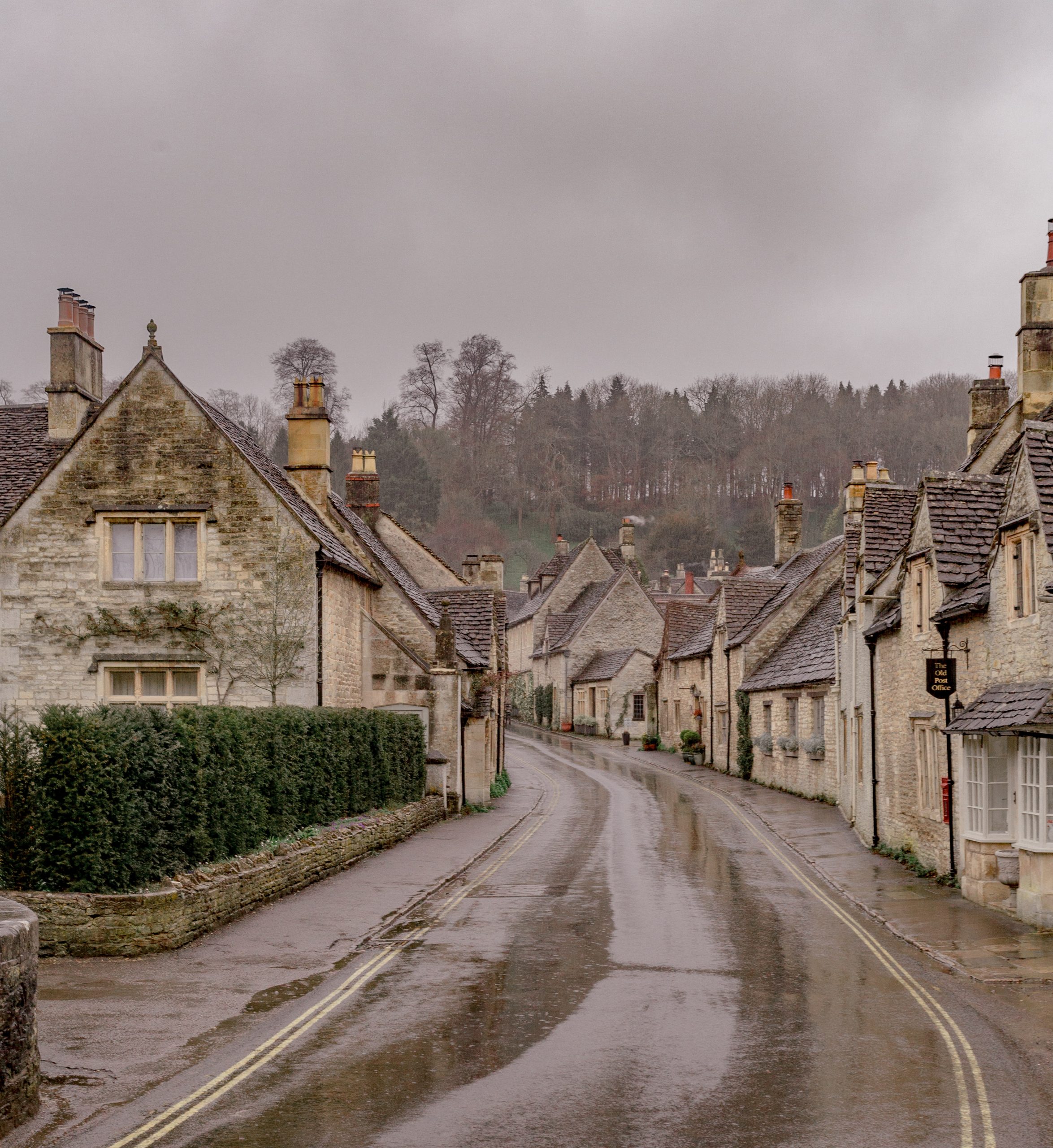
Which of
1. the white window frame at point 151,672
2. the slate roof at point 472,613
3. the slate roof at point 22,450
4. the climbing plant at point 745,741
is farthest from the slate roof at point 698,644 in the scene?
the white window frame at point 151,672

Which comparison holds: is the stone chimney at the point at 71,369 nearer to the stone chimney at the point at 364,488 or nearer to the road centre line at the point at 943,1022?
the stone chimney at the point at 364,488

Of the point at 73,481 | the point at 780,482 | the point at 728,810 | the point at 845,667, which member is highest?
the point at 780,482

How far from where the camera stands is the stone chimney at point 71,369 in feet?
94.1

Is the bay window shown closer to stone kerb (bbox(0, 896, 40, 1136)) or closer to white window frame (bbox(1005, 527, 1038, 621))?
white window frame (bbox(1005, 527, 1038, 621))

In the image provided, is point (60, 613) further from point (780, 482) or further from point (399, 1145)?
point (780, 482)

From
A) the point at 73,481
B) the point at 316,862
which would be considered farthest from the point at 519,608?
the point at 316,862

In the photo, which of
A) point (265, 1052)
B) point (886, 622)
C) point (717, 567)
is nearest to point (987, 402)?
point (886, 622)

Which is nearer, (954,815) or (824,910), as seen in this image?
(824,910)

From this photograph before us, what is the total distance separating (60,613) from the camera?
25.0 meters

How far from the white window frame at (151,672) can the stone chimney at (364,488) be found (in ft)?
52.2

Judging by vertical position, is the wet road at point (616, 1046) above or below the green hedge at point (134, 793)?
below

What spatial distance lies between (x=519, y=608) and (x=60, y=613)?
67.9m

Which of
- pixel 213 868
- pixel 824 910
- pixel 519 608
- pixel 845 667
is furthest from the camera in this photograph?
pixel 519 608

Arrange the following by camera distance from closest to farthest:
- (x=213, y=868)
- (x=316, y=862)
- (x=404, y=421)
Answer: (x=213, y=868) → (x=316, y=862) → (x=404, y=421)
